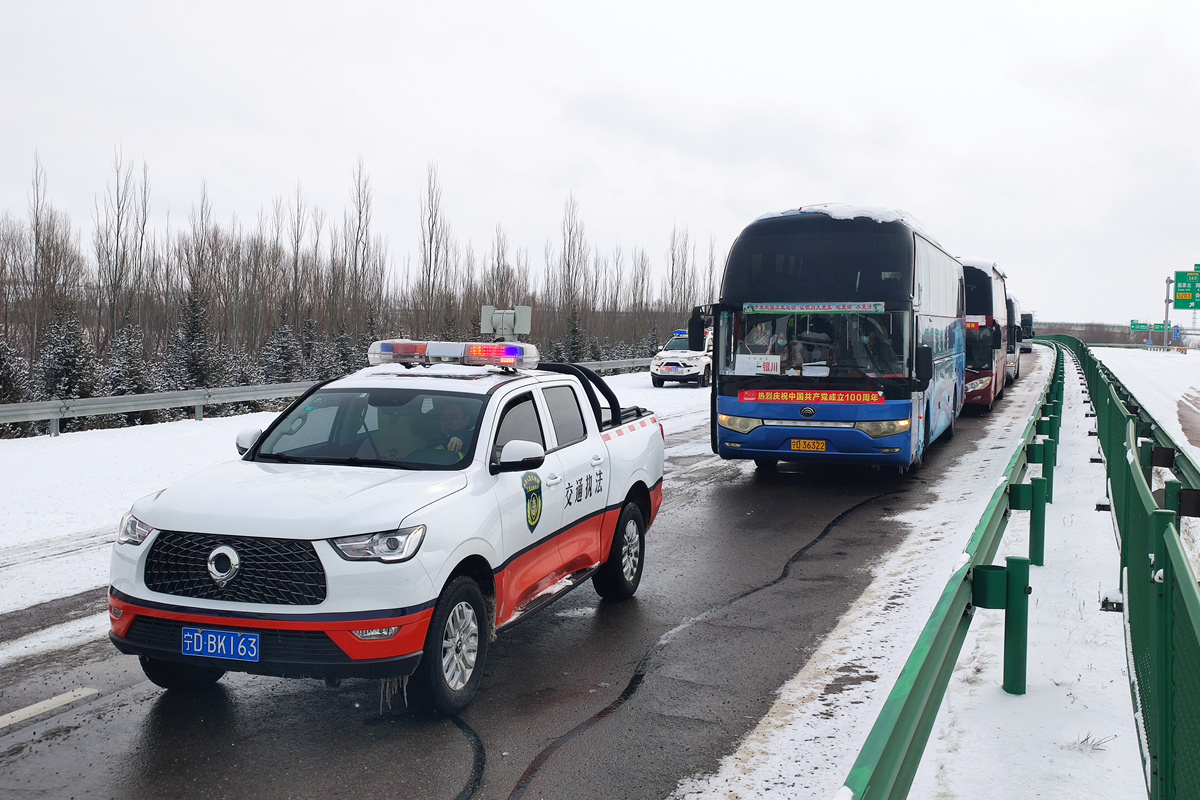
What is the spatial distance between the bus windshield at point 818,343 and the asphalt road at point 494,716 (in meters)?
4.90

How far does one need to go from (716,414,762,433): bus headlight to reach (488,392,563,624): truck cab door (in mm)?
6640

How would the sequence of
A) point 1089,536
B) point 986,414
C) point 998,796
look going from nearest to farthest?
point 998,796, point 1089,536, point 986,414

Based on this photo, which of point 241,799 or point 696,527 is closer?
point 241,799

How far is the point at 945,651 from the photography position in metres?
3.38

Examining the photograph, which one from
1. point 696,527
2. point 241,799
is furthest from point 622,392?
point 241,799

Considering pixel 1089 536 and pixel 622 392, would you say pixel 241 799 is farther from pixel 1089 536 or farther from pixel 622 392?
pixel 622 392

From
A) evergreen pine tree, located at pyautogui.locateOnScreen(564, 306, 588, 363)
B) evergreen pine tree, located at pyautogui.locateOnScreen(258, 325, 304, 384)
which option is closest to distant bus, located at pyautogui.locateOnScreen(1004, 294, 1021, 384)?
evergreen pine tree, located at pyautogui.locateOnScreen(564, 306, 588, 363)

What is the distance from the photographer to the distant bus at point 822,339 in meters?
12.0

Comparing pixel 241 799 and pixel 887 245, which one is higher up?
pixel 887 245

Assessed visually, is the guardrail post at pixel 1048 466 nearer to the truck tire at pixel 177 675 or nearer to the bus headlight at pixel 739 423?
the bus headlight at pixel 739 423

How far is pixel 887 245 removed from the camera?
12.1 metres

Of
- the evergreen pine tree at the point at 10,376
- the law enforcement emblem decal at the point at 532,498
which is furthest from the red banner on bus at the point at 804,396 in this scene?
the evergreen pine tree at the point at 10,376

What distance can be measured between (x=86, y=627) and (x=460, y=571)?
10.2 feet

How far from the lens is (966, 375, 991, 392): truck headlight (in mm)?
22703
